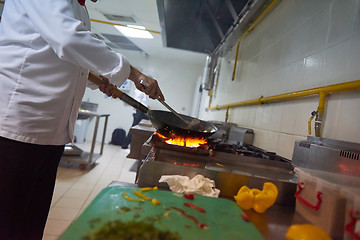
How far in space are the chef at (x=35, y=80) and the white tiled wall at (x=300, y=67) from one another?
0.83m

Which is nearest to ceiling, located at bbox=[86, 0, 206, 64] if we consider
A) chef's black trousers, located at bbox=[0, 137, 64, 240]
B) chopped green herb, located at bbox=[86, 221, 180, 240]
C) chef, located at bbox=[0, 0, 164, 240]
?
chef, located at bbox=[0, 0, 164, 240]

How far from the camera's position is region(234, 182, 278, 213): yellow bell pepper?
618mm

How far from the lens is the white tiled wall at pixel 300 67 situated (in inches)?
36.6

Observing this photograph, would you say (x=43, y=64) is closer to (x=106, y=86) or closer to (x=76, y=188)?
(x=106, y=86)

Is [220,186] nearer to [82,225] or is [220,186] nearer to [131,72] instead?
[82,225]

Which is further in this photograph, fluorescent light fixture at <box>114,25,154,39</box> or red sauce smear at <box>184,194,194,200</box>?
fluorescent light fixture at <box>114,25,154,39</box>

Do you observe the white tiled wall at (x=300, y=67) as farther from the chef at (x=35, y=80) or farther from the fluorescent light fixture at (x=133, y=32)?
the fluorescent light fixture at (x=133, y=32)

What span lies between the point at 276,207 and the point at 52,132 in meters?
0.98

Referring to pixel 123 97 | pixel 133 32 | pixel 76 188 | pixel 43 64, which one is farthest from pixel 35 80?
pixel 133 32

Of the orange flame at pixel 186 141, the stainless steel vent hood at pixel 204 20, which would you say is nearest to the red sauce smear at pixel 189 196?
the orange flame at pixel 186 141

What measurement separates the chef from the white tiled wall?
2.73ft

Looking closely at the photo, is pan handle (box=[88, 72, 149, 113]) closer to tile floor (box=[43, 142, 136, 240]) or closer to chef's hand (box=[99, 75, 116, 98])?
chef's hand (box=[99, 75, 116, 98])

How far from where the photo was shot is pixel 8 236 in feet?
3.16

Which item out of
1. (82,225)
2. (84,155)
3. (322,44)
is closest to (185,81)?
(84,155)
